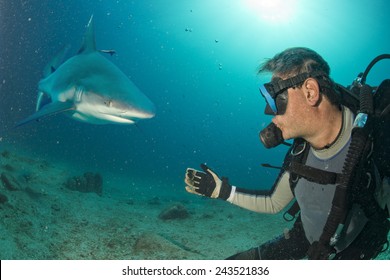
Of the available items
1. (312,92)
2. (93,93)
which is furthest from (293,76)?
(93,93)

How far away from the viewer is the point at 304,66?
231 cm

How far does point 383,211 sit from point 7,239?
4849 millimetres

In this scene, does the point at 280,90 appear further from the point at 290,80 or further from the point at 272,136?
the point at 272,136

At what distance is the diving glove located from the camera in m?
3.03

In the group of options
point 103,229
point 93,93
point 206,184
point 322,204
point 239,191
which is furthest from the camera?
point 103,229

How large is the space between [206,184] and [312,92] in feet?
4.81

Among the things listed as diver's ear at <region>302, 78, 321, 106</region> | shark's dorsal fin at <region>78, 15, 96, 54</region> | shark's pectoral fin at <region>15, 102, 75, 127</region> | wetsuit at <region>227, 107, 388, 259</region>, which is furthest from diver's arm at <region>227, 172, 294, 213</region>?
shark's dorsal fin at <region>78, 15, 96, 54</region>

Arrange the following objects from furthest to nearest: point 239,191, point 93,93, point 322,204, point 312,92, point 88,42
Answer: point 88,42 → point 93,93 → point 239,191 → point 322,204 → point 312,92

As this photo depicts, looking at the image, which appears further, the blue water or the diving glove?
the blue water

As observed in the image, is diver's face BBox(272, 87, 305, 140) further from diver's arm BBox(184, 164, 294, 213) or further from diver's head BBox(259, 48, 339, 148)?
diver's arm BBox(184, 164, 294, 213)

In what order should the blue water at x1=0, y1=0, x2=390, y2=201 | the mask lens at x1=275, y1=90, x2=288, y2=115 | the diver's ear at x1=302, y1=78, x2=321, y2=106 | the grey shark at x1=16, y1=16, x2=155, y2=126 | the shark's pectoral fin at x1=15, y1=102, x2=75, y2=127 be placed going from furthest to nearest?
the blue water at x1=0, y1=0, x2=390, y2=201 → the shark's pectoral fin at x1=15, y1=102, x2=75, y2=127 → the grey shark at x1=16, y1=16, x2=155, y2=126 → the mask lens at x1=275, y1=90, x2=288, y2=115 → the diver's ear at x1=302, y1=78, x2=321, y2=106

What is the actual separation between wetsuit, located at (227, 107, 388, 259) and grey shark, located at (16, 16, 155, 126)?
2.88 metres

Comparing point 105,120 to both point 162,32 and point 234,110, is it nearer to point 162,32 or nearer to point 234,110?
point 162,32
